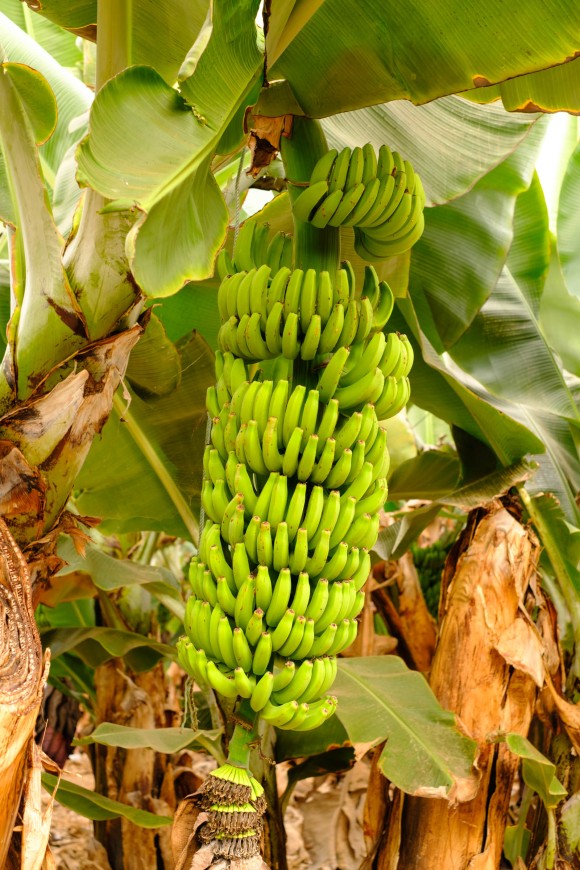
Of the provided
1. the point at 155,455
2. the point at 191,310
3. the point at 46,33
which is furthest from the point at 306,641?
the point at 46,33

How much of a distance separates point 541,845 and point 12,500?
4.89 ft

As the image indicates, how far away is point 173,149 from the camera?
3.26ft

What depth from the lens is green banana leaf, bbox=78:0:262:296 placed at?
0.92m

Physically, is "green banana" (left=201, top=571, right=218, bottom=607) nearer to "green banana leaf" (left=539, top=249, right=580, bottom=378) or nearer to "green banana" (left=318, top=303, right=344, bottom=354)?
"green banana" (left=318, top=303, right=344, bottom=354)

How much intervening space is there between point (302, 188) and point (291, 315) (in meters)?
0.27

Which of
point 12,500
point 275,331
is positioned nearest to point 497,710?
point 275,331

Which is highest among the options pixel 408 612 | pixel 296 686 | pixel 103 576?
pixel 296 686

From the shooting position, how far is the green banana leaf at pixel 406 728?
53.9 inches

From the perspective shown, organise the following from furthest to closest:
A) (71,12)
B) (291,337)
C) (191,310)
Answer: (191,310)
(71,12)
(291,337)

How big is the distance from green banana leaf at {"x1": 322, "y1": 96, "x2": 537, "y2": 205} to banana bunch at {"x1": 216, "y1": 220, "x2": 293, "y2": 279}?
324 millimetres

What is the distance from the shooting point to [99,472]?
1796 millimetres

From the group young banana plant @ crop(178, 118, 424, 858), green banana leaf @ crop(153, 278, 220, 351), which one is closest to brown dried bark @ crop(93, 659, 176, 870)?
green banana leaf @ crop(153, 278, 220, 351)

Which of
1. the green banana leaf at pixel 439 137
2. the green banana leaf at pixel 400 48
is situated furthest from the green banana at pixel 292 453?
the green banana leaf at pixel 439 137

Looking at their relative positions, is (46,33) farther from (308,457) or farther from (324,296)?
(308,457)
